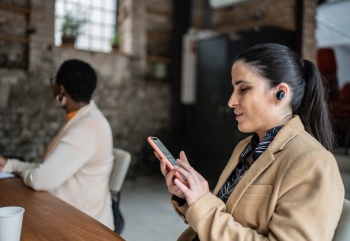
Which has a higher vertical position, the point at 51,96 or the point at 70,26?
the point at 70,26

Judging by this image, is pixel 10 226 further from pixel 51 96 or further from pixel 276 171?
pixel 51 96

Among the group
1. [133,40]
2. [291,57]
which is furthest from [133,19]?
[291,57]

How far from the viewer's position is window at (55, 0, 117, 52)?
4.86 meters

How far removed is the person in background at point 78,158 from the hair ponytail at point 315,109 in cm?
109

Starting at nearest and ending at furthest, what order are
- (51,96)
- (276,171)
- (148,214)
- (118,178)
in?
(276,171) < (118,178) < (148,214) < (51,96)

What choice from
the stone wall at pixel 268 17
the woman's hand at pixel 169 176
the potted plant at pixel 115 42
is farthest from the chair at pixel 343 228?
the potted plant at pixel 115 42

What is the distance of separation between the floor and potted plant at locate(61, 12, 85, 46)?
2272mm

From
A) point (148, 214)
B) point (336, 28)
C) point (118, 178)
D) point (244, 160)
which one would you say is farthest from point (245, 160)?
point (336, 28)

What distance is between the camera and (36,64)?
4.52m

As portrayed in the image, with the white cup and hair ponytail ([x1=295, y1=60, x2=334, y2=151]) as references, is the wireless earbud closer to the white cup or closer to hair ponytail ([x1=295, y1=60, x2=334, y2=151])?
hair ponytail ([x1=295, y1=60, x2=334, y2=151])

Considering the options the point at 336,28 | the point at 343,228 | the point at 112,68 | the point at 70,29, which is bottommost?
the point at 343,228

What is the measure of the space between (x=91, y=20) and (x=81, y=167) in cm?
390

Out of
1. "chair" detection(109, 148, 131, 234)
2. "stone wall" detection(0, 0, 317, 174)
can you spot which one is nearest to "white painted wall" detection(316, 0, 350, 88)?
"stone wall" detection(0, 0, 317, 174)

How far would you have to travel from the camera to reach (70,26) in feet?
15.9
